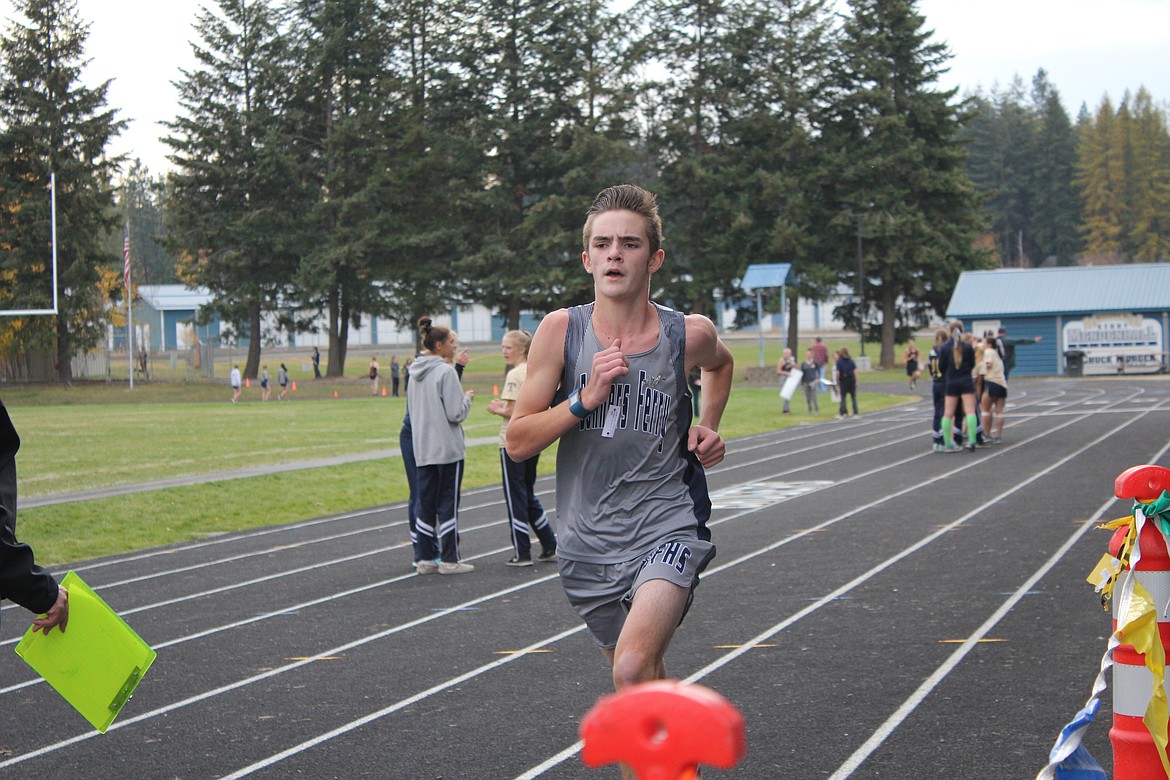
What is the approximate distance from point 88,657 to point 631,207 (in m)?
2.44

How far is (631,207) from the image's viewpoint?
4422 millimetres

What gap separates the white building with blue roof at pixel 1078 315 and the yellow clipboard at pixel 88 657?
172 feet

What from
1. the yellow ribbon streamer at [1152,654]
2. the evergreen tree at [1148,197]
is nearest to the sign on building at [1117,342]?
the yellow ribbon streamer at [1152,654]

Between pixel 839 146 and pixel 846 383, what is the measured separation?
35.6 meters

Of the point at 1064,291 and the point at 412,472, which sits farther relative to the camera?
the point at 1064,291

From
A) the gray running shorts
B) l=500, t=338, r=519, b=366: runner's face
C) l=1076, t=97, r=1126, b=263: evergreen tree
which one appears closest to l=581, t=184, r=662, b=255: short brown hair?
the gray running shorts

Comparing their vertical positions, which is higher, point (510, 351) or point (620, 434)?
point (510, 351)

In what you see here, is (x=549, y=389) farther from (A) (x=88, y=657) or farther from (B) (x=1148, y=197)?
(B) (x=1148, y=197)

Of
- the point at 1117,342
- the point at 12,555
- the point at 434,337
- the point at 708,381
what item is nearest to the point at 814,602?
the point at 434,337

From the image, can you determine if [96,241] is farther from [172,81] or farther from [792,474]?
[792,474]

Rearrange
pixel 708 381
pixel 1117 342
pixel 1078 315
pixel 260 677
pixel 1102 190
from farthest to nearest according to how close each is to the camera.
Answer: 1. pixel 1102 190
2. pixel 1078 315
3. pixel 1117 342
4. pixel 260 677
5. pixel 708 381

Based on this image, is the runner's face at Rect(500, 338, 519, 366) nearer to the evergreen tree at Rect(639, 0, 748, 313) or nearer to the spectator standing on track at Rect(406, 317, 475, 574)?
the spectator standing on track at Rect(406, 317, 475, 574)

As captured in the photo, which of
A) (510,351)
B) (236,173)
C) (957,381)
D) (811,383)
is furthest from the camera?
(236,173)

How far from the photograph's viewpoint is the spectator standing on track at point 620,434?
4246 millimetres
